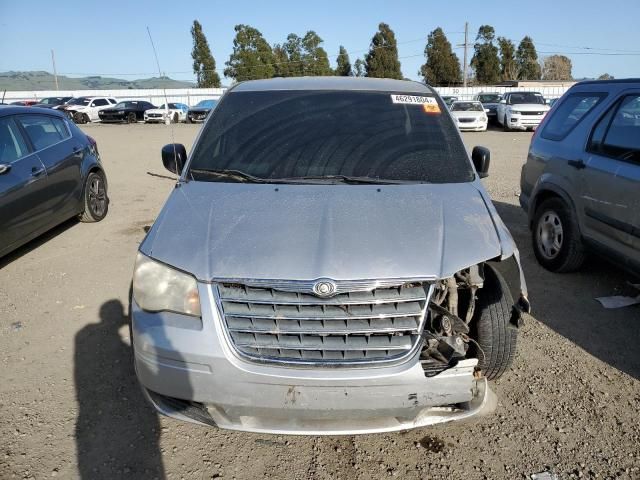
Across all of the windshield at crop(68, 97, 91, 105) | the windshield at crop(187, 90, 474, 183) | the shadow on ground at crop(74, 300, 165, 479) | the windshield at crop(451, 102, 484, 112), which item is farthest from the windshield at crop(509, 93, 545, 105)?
the windshield at crop(68, 97, 91, 105)

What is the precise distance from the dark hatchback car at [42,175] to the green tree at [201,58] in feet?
164

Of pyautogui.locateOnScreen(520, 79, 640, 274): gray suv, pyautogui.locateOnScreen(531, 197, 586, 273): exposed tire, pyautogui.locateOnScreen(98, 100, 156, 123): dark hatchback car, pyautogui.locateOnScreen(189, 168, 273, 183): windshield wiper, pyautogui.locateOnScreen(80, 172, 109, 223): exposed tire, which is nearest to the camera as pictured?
pyautogui.locateOnScreen(189, 168, 273, 183): windshield wiper

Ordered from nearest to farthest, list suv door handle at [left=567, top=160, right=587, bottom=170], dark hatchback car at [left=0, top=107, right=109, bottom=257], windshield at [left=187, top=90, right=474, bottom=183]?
1. windshield at [left=187, top=90, right=474, bottom=183]
2. suv door handle at [left=567, top=160, right=587, bottom=170]
3. dark hatchback car at [left=0, top=107, right=109, bottom=257]

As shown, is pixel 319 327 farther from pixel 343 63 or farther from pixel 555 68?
pixel 555 68

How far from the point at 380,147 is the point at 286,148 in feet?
2.07

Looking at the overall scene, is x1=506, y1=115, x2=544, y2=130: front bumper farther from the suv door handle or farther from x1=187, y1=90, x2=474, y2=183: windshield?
x1=187, y1=90, x2=474, y2=183: windshield

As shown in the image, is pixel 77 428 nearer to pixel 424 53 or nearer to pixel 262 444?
pixel 262 444

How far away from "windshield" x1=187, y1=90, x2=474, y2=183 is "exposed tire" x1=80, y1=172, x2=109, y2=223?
3.83 meters

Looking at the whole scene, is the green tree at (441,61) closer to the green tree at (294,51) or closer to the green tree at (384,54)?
the green tree at (384,54)

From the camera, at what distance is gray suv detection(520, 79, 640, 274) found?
382cm

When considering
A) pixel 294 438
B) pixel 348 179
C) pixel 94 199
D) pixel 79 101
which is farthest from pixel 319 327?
pixel 79 101

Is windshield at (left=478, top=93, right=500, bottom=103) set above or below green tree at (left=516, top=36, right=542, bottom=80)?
below

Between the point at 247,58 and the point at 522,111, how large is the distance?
162 feet

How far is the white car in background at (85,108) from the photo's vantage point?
29.0 meters
